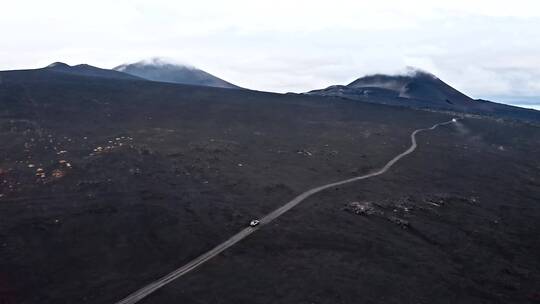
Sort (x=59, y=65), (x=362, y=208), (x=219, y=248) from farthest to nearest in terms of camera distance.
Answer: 1. (x=59, y=65)
2. (x=362, y=208)
3. (x=219, y=248)

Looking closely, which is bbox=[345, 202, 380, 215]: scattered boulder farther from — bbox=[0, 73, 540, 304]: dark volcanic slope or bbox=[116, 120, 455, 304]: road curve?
bbox=[116, 120, 455, 304]: road curve

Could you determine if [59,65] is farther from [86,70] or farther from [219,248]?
[219,248]

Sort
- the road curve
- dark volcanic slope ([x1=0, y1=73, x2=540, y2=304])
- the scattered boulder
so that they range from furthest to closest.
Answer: the scattered boulder < dark volcanic slope ([x1=0, y1=73, x2=540, y2=304]) < the road curve

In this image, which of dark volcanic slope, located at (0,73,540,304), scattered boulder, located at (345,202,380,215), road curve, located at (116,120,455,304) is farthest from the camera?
scattered boulder, located at (345,202,380,215)

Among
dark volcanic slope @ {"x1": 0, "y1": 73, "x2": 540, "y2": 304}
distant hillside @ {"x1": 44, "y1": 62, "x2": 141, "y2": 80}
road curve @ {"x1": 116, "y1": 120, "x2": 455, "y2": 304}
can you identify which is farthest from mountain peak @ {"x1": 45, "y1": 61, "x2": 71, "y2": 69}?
road curve @ {"x1": 116, "y1": 120, "x2": 455, "y2": 304}

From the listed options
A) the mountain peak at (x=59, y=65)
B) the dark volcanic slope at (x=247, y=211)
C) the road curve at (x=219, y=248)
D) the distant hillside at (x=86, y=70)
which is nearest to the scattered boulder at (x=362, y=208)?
the dark volcanic slope at (x=247, y=211)

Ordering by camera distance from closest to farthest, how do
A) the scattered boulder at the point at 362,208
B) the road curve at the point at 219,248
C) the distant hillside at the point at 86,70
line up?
1. the road curve at the point at 219,248
2. the scattered boulder at the point at 362,208
3. the distant hillside at the point at 86,70

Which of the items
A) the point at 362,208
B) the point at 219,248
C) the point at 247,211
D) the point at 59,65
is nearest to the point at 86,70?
the point at 59,65

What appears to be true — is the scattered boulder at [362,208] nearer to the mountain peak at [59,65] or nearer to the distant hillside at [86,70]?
the distant hillside at [86,70]

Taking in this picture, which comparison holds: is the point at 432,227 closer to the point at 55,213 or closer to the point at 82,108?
the point at 55,213
